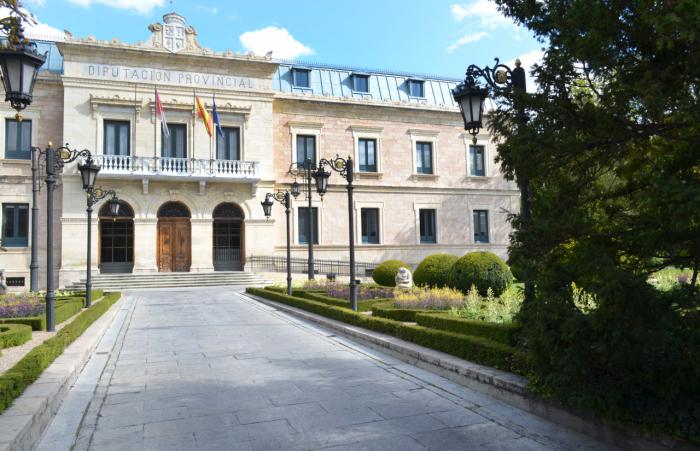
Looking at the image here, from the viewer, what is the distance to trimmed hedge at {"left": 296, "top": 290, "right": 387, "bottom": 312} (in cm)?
1190

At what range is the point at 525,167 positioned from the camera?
446 centimetres

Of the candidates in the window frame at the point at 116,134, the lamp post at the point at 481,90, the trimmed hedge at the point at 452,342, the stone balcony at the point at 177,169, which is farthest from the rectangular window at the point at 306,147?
the lamp post at the point at 481,90

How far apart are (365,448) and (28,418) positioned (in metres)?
→ 2.93

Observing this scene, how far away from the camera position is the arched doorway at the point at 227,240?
27.5 metres

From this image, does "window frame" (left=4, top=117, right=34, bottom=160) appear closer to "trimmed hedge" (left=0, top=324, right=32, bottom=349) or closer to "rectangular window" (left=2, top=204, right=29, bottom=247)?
"rectangular window" (left=2, top=204, right=29, bottom=247)

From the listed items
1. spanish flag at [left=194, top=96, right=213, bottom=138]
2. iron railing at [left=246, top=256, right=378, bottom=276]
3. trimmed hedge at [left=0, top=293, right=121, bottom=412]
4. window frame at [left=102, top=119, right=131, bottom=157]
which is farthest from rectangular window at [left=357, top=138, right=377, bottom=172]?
trimmed hedge at [left=0, top=293, right=121, bottom=412]

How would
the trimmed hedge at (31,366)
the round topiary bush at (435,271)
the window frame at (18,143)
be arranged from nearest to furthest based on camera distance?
the trimmed hedge at (31,366) → the round topiary bush at (435,271) → the window frame at (18,143)

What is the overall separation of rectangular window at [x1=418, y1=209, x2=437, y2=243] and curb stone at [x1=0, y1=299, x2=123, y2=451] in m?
25.4

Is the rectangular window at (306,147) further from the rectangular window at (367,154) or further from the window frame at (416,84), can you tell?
the window frame at (416,84)

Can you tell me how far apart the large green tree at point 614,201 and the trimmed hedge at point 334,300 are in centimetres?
716

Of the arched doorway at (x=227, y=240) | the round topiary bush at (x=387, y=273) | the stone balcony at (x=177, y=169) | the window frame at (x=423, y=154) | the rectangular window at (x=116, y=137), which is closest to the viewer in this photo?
the round topiary bush at (x=387, y=273)

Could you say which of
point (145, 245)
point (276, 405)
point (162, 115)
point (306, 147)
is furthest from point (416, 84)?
point (276, 405)

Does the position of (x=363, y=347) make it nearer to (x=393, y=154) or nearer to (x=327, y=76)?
(x=393, y=154)

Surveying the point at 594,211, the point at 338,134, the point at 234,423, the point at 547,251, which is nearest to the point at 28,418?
the point at 234,423
